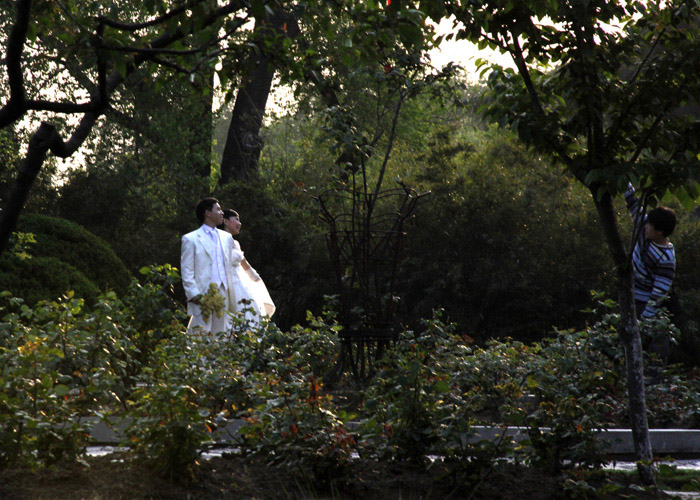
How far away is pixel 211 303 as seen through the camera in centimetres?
810

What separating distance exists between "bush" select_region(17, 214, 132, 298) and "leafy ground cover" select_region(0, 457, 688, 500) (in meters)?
6.80

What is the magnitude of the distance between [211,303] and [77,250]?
319cm

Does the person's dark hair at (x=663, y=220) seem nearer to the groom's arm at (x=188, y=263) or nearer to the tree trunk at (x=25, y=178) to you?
the groom's arm at (x=188, y=263)

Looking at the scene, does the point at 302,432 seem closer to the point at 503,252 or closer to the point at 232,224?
the point at 232,224

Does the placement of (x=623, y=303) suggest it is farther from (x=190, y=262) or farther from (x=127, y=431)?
(x=190, y=262)

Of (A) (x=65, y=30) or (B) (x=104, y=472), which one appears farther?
(A) (x=65, y=30)

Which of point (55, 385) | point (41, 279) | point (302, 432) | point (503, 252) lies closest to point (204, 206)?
point (41, 279)

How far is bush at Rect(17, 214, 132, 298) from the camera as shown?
10.1 metres

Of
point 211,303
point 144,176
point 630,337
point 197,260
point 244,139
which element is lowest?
point 630,337

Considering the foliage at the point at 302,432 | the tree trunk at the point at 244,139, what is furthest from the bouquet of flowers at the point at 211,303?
the tree trunk at the point at 244,139

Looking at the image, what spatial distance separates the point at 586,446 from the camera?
12.0 feet

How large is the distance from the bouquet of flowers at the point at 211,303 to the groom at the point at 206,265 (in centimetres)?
14

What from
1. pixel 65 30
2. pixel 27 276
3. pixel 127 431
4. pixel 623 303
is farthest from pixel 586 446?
pixel 27 276

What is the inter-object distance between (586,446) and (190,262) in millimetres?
5803
